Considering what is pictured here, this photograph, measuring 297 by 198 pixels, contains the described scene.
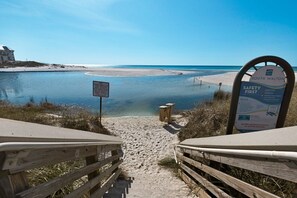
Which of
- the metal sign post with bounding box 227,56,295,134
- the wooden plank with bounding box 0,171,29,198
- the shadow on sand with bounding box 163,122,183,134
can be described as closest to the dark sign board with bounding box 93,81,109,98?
the shadow on sand with bounding box 163,122,183,134

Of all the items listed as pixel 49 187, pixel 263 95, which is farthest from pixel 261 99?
pixel 49 187

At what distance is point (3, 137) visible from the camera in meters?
0.89

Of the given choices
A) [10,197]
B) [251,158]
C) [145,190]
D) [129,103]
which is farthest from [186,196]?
[129,103]

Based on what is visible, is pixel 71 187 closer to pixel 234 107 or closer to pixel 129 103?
pixel 234 107

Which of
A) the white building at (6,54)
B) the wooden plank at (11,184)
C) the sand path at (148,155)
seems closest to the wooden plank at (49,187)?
the wooden plank at (11,184)

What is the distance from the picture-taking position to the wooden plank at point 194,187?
2.68 meters

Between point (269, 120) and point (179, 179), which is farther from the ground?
point (269, 120)

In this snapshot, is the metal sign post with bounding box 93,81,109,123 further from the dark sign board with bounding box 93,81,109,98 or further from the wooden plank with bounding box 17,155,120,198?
the wooden plank with bounding box 17,155,120,198

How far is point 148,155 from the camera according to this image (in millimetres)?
6180

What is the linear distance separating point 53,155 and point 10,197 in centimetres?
41

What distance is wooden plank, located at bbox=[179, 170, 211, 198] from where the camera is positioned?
2681mm

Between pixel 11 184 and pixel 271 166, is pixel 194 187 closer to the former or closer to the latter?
pixel 271 166

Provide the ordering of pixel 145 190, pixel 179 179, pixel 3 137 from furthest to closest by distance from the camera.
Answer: pixel 179 179
pixel 145 190
pixel 3 137

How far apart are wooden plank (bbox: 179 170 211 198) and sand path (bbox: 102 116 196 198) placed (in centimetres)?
10
